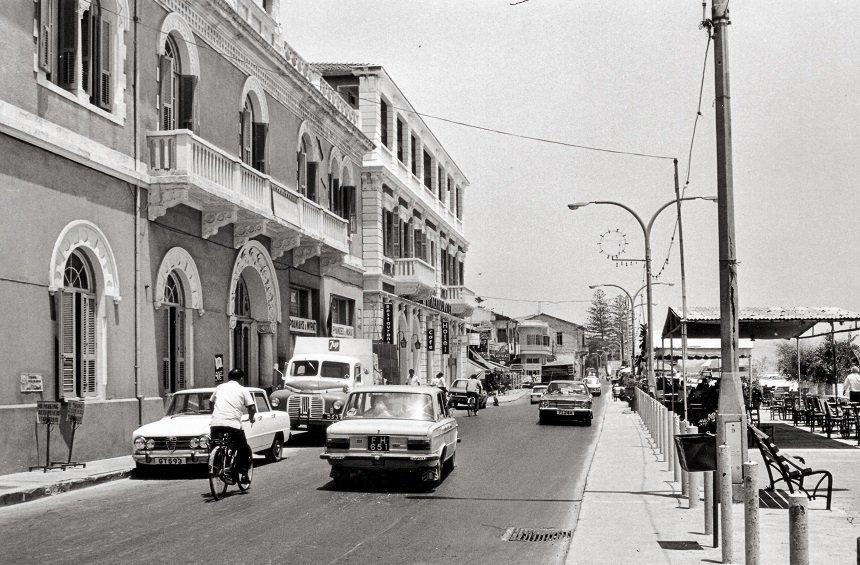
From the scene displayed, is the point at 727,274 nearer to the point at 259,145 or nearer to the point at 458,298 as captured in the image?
the point at 259,145

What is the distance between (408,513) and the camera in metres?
11.7

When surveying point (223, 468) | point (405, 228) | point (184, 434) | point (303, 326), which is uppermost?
point (405, 228)

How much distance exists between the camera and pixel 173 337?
883 inches

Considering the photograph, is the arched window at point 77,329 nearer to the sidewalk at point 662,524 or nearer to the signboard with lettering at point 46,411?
the signboard with lettering at point 46,411

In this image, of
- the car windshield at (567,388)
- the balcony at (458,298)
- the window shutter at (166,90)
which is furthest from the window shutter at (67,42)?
the balcony at (458,298)

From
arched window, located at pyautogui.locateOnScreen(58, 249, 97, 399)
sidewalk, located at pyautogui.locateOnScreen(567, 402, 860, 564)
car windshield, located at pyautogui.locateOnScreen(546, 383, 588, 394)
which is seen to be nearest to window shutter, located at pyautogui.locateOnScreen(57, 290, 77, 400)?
arched window, located at pyautogui.locateOnScreen(58, 249, 97, 399)

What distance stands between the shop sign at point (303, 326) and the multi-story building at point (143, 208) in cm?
8

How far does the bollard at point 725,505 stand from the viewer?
8.20 metres

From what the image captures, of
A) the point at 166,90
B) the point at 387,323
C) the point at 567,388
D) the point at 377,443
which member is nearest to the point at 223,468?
the point at 377,443

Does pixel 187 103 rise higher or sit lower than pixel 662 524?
higher

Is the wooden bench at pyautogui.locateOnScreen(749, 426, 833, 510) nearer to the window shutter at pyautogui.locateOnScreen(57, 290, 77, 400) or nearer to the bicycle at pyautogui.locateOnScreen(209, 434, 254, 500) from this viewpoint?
the bicycle at pyautogui.locateOnScreen(209, 434, 254, 500)

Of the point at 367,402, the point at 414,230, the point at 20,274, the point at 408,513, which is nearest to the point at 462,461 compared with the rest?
the point at 367,402

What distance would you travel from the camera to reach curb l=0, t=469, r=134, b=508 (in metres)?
12.8

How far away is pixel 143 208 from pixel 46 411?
19.1ft
